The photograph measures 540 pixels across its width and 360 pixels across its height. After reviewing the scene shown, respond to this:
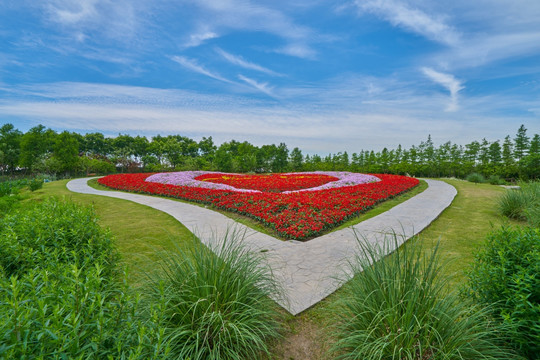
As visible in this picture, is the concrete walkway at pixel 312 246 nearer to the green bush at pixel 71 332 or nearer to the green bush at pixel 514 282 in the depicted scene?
the green bush at pixel 514 282

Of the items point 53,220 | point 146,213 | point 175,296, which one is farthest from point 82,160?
point 175,296

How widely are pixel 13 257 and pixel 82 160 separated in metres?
32.3

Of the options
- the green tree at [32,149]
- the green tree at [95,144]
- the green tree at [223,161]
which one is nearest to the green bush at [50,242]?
the green tree at [223,161]

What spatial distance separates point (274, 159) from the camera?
3281 centimetres

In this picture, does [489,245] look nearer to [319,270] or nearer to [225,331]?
[319,270]

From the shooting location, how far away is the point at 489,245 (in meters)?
2.17

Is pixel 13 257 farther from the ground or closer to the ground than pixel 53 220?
closer to the ground

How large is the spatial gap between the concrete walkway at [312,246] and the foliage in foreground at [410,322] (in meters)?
0.32

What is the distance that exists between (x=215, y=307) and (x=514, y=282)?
2.30 meters

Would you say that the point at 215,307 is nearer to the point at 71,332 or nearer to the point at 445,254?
the point at 71,332

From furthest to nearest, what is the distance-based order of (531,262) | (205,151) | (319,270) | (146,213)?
(205,151)
(146,213)
(319,270)
(531,262)

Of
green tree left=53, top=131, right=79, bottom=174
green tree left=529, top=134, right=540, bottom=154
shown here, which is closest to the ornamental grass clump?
green tree left=53, top=131, right=79, bottom=174

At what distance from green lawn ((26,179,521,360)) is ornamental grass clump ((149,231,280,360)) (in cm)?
28

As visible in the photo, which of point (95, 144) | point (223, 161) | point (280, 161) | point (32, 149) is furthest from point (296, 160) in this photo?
point (95, 144)
